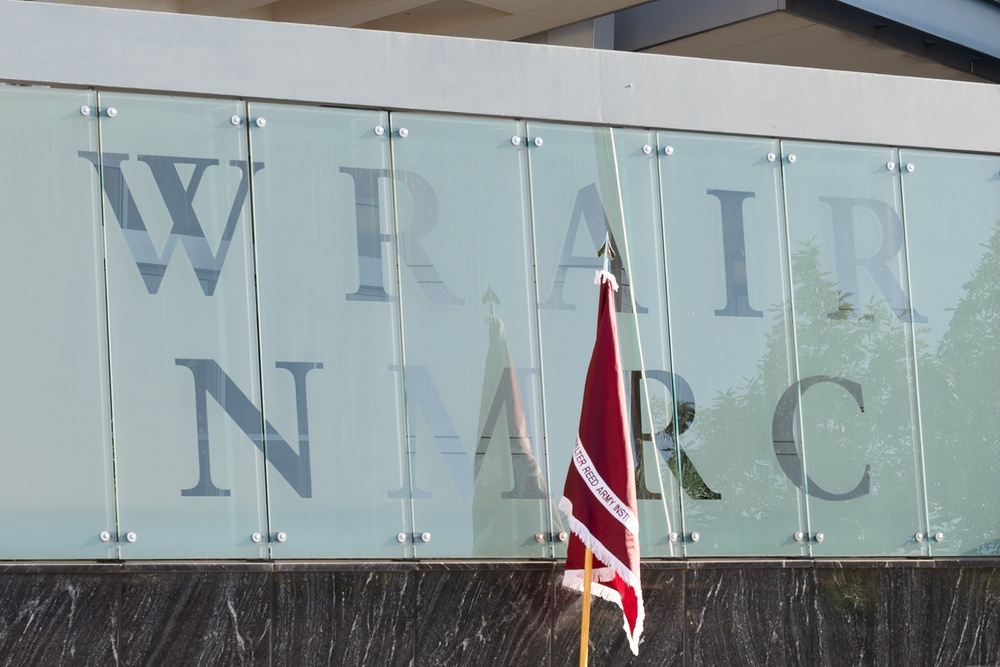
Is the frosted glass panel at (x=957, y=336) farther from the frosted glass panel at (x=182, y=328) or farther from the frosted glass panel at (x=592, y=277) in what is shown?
the frosted glass panel at (x=182, y=328)

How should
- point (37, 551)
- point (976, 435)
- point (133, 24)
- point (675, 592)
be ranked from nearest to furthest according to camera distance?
point (37, 551), point (133, 24), point (675, 592), point (976, 435)

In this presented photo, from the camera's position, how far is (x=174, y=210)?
27.7ft

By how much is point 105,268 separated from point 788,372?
14.7 ft

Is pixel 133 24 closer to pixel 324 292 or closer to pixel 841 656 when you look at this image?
pixel 324 292

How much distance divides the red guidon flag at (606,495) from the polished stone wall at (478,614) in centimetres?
61

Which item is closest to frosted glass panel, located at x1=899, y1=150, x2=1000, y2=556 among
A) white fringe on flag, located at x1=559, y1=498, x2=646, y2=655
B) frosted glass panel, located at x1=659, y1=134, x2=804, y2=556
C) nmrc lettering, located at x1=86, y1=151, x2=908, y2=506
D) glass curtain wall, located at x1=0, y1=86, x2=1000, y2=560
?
glass curtain wall, located at x1=0, y1=86, x2=1000, y2=560

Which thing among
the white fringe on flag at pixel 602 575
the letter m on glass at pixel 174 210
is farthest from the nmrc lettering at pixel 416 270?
the white fringe on flag at pixel 602 575

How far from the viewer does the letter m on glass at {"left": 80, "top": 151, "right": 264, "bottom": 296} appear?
8.34 m

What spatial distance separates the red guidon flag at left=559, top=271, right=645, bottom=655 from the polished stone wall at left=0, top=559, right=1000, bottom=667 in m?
0.61

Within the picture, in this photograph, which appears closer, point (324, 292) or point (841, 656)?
point (324, 292)

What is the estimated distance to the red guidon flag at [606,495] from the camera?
26.5 ft

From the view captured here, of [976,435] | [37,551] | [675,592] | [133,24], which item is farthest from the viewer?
[976,435]

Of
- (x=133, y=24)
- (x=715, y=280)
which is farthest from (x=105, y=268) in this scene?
(x=715, y=280)

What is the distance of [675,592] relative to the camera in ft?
29.6
